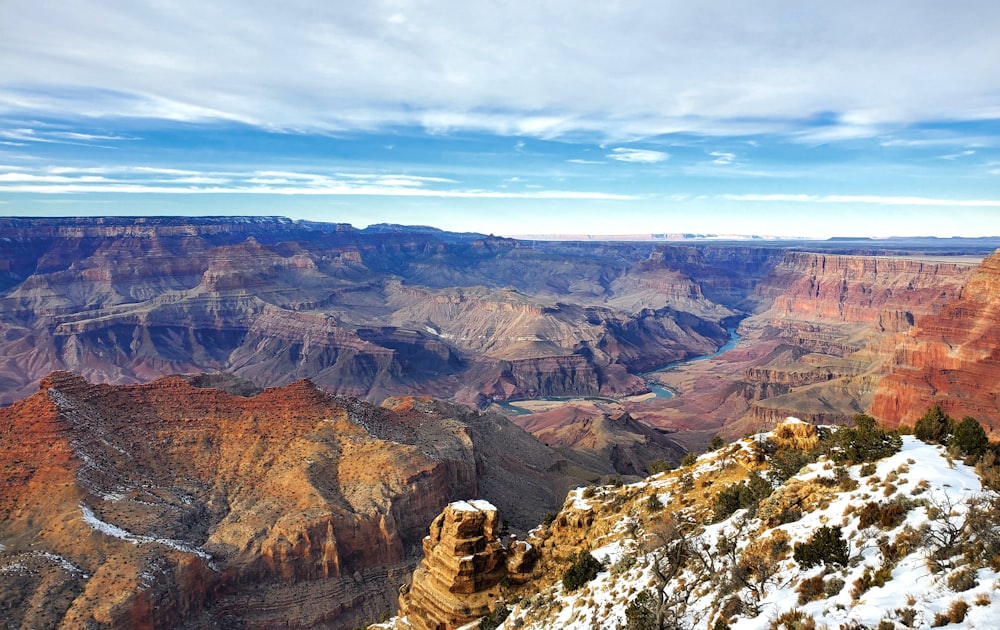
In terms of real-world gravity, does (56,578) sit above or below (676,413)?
above

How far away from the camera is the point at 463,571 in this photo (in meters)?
34.4

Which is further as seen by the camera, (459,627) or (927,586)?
(459,627)

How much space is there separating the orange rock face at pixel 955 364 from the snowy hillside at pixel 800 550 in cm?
10160

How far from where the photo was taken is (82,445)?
6112cm

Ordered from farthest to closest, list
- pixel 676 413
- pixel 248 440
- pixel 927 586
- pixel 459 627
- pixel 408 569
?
pixel 676 413 < pixel 248 440 < pixel 408 569 < pixel 459 627 < pixel 927 586

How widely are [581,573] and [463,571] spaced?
28.3 feet

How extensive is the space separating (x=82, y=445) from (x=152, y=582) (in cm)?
1938

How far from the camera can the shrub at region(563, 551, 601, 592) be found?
28156 millimetres

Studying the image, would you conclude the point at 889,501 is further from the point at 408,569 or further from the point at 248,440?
the point at 248,440

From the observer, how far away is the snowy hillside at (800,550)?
51.6 ft

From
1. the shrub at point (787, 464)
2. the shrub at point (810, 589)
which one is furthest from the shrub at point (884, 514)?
the shrub at point (787, 464)

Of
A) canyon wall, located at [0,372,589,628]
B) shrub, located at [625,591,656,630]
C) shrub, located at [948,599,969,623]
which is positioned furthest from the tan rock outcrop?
shrub, located at [948,599,969,623]

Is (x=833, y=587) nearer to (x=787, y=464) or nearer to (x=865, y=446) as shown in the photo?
(x=865, y=446)

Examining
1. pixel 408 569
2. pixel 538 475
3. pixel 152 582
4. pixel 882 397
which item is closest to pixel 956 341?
pixel 882 397
